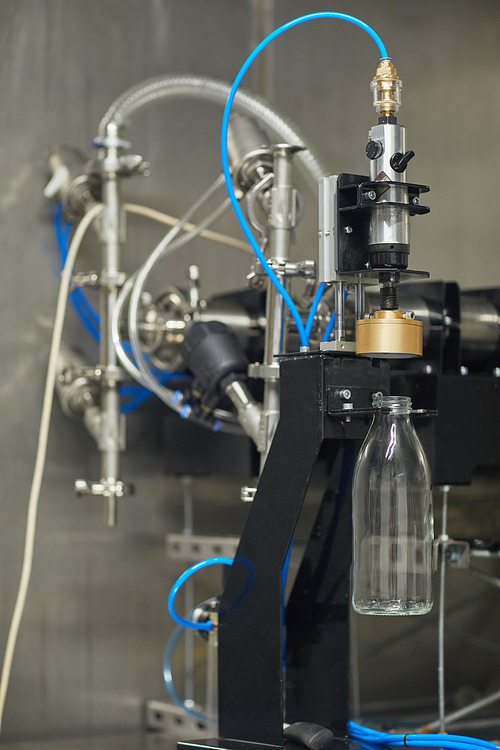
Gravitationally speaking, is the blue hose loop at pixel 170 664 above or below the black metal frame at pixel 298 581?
below

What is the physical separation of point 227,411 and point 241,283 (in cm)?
61

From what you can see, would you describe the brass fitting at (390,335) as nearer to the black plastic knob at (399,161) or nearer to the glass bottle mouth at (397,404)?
the glass bottle mouth at (397,404)

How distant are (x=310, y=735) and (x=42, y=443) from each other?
870 mm

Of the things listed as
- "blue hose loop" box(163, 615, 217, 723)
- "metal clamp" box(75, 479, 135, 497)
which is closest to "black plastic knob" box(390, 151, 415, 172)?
"metal clamp" box(75, 479, 135, 497)

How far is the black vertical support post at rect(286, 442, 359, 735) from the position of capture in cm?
119

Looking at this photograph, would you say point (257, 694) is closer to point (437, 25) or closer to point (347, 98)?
point (347, 98)

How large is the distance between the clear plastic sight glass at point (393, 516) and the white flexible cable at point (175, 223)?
899mm

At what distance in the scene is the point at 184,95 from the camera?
1766mm

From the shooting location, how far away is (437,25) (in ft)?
7.83

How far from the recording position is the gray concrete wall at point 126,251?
1805mm

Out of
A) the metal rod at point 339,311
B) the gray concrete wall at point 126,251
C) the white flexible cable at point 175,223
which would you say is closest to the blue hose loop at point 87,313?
the gray concrete wall at point 126,251

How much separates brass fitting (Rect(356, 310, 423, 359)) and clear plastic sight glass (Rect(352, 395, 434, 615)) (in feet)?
0.20

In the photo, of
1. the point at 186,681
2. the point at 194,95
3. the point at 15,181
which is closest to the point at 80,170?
the point at 15,181

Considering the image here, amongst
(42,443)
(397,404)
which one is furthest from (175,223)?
(397,404)
